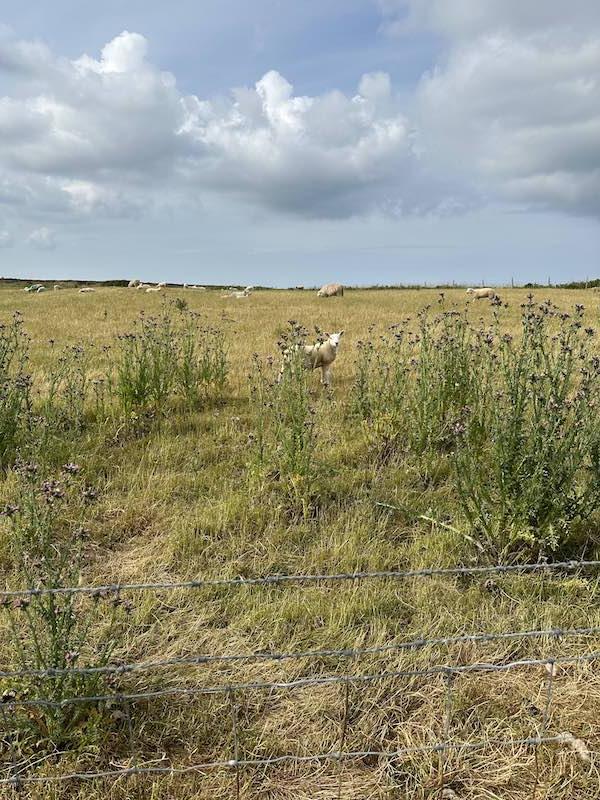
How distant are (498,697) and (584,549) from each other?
1545mm

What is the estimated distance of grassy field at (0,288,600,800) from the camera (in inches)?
99.0

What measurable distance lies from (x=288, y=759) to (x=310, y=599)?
1.00 meters

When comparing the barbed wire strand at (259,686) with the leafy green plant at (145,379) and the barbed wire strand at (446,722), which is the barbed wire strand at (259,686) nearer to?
the barbed wire strand at (446,722)

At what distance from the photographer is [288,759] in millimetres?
2498

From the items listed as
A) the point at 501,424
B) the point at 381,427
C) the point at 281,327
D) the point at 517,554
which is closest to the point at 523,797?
the point at 517,554

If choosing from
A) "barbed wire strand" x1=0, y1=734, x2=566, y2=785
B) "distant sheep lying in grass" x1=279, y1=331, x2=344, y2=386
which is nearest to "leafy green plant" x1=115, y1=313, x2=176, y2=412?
"distant sheep lying in grass" x1=279, y1=331, x2=344, y2=386

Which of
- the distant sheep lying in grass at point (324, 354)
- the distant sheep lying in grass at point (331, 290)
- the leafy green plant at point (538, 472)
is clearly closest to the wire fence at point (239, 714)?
the leafy green plant at point (538, 472)

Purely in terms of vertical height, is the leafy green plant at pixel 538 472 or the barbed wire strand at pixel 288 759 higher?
the leafy green plant at pixel 538 472

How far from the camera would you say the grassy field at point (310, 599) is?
2514mm

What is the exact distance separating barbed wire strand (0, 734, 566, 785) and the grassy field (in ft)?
0.08

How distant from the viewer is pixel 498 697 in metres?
2.82

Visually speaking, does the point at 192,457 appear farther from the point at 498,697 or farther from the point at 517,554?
the point at 498,697

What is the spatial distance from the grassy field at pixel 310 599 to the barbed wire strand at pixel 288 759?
1.0 inches

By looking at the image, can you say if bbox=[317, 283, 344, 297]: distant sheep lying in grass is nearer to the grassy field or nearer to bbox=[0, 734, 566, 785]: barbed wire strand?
the grassy field
